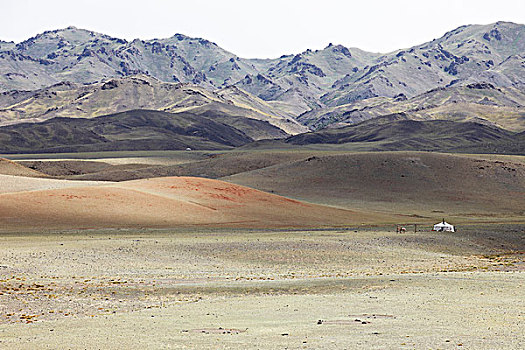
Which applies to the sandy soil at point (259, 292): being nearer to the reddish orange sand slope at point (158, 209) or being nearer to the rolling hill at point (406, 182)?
the reddish orange sand slope at point (158, 209)

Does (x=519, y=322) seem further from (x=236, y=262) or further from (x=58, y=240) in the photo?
(x=58, y=240)

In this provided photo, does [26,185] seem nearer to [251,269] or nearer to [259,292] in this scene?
[251,269]

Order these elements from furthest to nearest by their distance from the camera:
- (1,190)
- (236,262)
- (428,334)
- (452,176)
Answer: (452,176) → (1,190) → (236,262) → (428,334)

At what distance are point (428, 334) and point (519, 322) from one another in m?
3.33

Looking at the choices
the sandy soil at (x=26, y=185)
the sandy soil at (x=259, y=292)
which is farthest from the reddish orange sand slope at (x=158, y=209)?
the sandy soil at (x=259, y=292)

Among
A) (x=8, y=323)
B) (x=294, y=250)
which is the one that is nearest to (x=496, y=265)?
(x=294, y=250)

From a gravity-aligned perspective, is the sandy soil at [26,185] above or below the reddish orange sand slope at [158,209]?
above

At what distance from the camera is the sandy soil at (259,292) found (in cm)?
1788

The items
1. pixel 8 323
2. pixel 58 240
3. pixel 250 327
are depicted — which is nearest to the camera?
pixel 250 327

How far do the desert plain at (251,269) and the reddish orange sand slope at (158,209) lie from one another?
0.25m

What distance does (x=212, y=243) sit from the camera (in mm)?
44531

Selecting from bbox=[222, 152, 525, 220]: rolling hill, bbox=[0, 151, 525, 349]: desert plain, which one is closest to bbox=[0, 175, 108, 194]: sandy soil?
bbox=[0, 151, 525, 349]: desert plain

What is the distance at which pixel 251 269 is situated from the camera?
118 ft

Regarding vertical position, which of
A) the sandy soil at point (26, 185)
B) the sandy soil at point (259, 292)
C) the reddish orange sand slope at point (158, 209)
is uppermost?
the sandy soil at point (26, 185)
